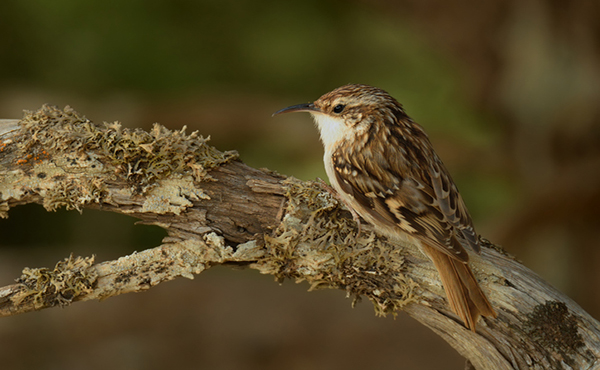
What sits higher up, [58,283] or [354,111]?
[354,111]

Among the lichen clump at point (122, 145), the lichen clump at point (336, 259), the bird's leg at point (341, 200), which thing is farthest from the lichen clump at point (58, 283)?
the bird's leg at point (341, 200)

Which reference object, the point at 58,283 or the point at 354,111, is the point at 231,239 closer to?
the point at 58,283

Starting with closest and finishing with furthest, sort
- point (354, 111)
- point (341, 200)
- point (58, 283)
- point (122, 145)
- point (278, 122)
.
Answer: point (58, 283), point (122, 145), point (341, 200), point (354, 111), point (278, 122)

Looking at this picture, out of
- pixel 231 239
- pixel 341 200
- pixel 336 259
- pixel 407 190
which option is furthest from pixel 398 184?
pixel 231 239

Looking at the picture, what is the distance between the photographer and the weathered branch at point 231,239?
1834mm

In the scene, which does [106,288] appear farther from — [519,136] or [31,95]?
[519,136]

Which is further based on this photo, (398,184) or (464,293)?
(398,184)

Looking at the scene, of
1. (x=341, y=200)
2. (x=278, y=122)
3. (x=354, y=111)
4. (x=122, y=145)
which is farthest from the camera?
(x=278, y=122)

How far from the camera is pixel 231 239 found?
191cm

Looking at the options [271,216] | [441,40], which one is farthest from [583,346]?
[441,40]

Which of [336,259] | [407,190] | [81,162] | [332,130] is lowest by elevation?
[336,259]

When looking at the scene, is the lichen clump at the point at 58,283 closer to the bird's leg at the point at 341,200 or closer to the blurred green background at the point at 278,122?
the bird's leg at the point at 341,200

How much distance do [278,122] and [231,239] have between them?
2.67 metres

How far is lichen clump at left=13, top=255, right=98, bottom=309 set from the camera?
175cm
